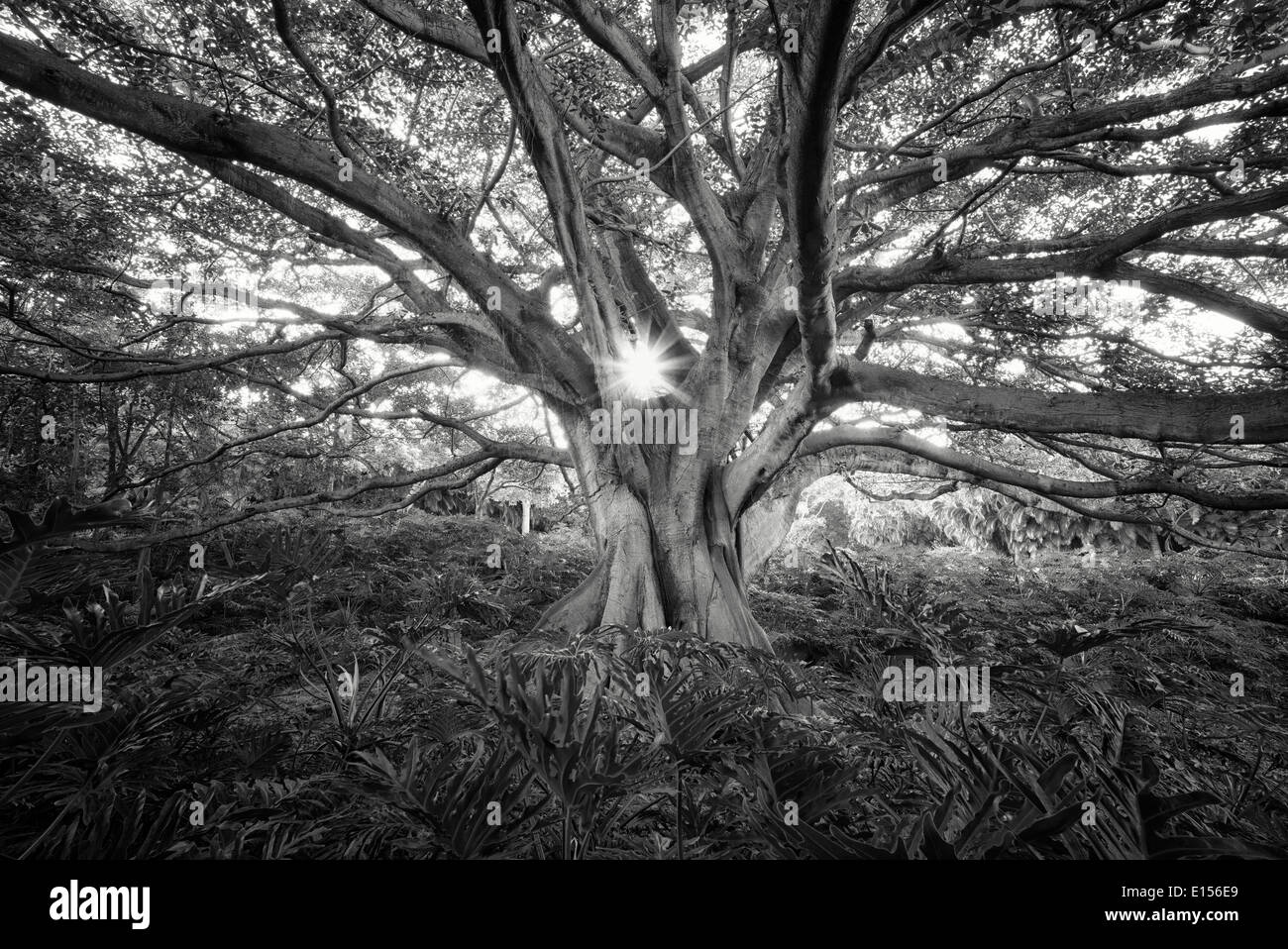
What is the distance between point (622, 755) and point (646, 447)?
120 inches

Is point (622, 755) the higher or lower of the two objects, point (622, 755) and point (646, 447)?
the lower

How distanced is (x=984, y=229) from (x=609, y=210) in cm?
376

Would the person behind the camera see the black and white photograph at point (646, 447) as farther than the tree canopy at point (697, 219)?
No

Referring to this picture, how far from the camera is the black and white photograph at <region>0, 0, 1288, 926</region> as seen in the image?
105cm

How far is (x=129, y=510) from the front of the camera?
3.23ft

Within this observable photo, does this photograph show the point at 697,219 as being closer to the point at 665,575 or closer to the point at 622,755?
the point at 665,575

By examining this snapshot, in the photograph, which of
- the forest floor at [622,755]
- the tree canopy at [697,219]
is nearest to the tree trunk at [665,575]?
the tree canopy at [697,219]

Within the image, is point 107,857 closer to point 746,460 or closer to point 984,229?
point 746,460

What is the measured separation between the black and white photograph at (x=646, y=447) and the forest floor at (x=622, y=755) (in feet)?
0.06

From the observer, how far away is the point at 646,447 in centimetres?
421

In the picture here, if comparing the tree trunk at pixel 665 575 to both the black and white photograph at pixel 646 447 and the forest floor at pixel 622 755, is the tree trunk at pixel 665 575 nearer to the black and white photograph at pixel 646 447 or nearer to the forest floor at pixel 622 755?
the black and white photograph at pixel 646 447

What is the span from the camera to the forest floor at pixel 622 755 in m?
0.96

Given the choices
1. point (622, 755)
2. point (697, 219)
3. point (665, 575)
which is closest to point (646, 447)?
point (665, 575)

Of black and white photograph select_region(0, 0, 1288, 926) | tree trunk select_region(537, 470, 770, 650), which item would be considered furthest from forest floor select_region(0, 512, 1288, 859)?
tree trunk select_region(537, 470, 770, 650)
